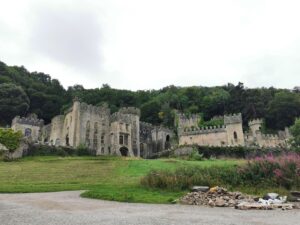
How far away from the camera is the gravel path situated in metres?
11.0

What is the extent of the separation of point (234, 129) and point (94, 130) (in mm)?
25595

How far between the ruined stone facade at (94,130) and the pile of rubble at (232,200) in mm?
41440

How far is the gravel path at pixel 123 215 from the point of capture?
11.0 meters

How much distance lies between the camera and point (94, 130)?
65.2 metres

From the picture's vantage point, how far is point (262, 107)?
294 feet

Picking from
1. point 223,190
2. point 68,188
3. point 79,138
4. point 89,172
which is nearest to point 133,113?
point 79,138

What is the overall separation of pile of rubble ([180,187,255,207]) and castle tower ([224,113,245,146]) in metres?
49.2

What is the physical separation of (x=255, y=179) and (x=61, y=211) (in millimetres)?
12101

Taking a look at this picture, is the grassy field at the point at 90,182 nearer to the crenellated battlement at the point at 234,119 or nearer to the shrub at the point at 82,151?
the shrub at the point at 82,151

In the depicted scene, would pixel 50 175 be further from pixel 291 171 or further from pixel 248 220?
pixel 248 220

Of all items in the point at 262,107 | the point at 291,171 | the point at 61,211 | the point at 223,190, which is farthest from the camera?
the point at 262,107

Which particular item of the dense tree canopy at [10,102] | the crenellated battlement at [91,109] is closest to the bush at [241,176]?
the crenellated battlement at [91,109]

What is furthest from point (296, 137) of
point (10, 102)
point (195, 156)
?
point (10, 102)

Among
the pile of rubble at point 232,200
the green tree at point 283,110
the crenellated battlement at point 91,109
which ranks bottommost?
the pile of rubble at point 232,200
